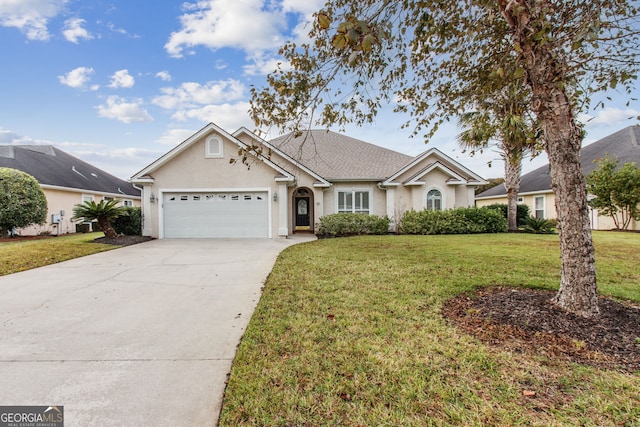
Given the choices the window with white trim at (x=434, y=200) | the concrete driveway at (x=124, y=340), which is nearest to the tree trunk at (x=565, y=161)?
the concrete driveway at (x=124, y=340)

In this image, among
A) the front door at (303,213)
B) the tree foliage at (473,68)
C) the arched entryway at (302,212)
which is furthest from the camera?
the front door at (303,213)

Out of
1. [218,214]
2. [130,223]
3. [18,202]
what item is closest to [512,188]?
[218,214]

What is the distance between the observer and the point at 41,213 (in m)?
Result: 14.7

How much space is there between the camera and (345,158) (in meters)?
19.3

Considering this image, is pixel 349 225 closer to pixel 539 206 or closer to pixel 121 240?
pixel 121 240

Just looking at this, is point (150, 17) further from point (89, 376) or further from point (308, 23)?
point (89, 376)

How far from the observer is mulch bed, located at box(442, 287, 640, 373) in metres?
3.12

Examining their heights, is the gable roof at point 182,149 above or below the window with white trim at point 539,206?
above

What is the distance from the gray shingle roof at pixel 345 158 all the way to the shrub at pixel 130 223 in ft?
25.8

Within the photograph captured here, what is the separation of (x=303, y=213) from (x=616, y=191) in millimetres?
17988

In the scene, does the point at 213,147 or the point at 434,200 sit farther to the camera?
the point at 434,200

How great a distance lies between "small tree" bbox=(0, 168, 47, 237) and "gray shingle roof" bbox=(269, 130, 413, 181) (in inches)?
468

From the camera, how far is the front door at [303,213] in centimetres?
2053

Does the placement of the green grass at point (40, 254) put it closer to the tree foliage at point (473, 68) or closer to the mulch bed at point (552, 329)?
the tree foliage at point (473, 68)
